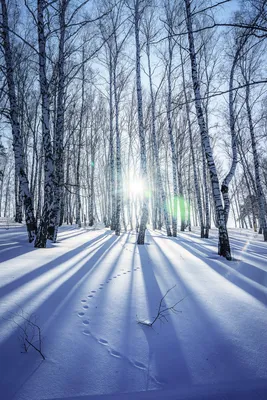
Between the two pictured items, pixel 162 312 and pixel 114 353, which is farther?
pixel 162 312

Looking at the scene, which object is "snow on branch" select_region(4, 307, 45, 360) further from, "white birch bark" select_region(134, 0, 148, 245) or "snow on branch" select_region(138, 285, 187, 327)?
"white birch bark" select_region(134, 0, 148, 245)

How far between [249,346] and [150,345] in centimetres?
83

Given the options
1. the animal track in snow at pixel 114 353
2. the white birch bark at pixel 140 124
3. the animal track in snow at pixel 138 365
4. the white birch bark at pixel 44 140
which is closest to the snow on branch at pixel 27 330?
the animal track in snow at pixel 114 353

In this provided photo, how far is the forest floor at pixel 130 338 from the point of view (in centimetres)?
124

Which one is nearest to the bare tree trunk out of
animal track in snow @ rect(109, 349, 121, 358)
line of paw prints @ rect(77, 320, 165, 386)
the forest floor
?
the forest floor

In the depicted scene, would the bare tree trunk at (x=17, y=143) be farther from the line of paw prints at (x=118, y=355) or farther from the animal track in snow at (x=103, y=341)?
the animal track in snow at (x=103, y=341)

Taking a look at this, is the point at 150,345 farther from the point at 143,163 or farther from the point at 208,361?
the point at 143,163

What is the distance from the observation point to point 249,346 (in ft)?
5.36

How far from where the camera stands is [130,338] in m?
1.69

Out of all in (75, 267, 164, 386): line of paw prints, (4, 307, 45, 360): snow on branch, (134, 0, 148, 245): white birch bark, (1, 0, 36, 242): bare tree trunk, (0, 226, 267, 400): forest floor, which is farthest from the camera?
(134, 0, 148, 245): white birch bark

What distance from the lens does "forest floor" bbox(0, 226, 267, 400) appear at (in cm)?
124

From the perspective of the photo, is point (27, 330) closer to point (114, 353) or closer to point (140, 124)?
point (114, 353)

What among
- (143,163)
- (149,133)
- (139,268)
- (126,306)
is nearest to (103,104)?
(149,133)

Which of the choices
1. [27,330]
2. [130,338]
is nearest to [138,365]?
[130,338]
